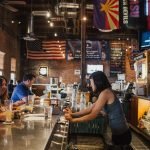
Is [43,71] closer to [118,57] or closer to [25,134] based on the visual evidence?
[118,57]

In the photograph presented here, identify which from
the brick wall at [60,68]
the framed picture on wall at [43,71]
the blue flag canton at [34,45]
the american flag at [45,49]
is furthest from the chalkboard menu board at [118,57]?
the blue flag canton at [34,45]

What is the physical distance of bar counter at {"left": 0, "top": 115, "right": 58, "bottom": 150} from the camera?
2.02m

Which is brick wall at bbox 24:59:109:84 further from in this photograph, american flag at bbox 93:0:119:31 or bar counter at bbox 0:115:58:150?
bar counter at bbox 0:115:58:150

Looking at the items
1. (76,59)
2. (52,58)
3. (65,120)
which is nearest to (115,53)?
(76,59)

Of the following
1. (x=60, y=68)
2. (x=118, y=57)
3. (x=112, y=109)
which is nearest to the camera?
(x=112, y=109)

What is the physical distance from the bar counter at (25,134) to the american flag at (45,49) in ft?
47.1

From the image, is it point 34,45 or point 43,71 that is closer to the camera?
point 34,45

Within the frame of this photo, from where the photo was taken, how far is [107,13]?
26.4ft

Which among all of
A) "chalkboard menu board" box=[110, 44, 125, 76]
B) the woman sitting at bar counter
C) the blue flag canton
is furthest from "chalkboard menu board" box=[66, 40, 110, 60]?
the woman sitting at bar counter

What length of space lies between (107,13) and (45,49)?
32.9 ft

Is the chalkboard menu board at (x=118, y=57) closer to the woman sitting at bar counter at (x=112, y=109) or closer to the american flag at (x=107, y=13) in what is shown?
the american flag at (x=107, y=13)

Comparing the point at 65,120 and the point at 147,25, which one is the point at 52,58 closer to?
the point at 147,25

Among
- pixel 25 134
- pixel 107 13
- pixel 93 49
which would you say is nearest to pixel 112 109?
pixel 25 134

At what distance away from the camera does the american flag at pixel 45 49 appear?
17.5 meters
